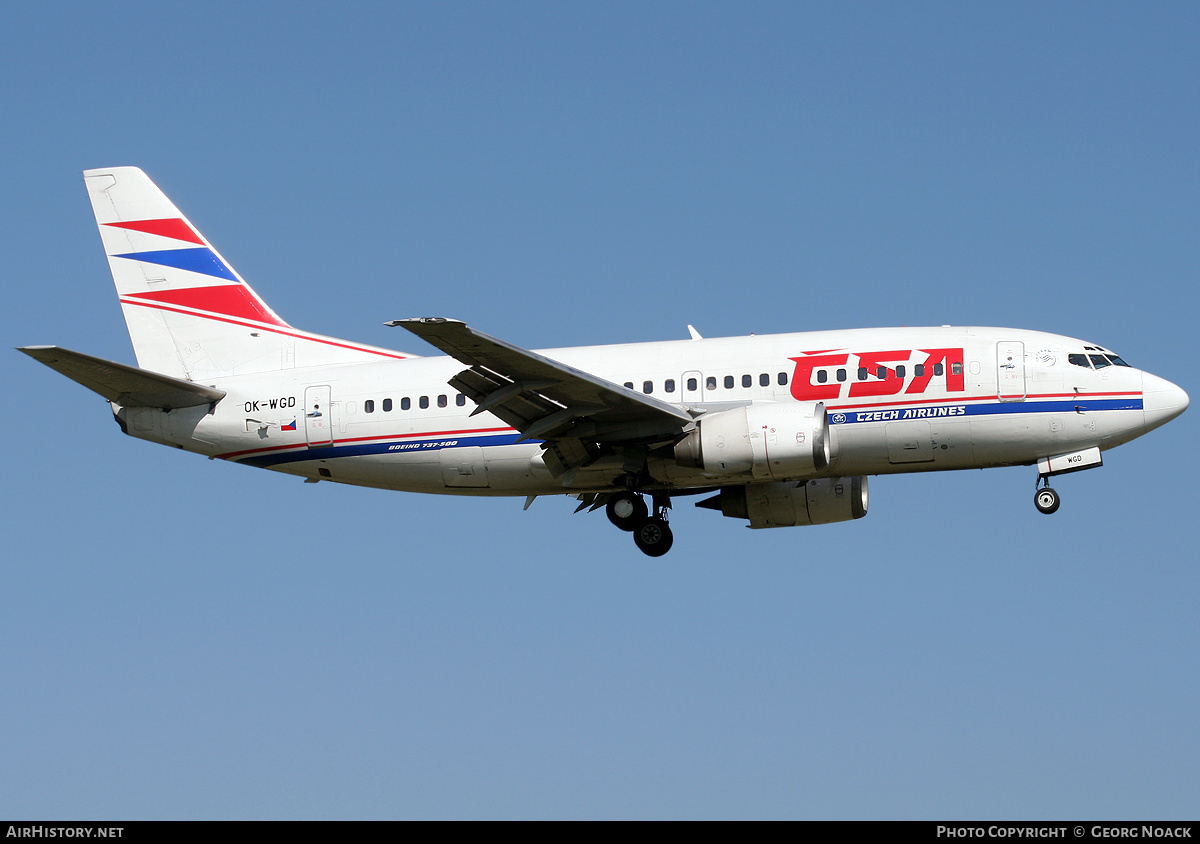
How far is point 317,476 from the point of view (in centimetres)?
3422

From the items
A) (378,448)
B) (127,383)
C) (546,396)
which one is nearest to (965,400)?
(546,396)

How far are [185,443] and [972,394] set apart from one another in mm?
18327

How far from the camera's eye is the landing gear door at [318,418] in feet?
111

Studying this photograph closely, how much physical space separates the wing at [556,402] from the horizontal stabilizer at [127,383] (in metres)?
8.00

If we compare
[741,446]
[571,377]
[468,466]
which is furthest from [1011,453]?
[468,466]

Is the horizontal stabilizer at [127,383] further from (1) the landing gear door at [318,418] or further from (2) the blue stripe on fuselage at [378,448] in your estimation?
(1) the landing gear door at [318,418]

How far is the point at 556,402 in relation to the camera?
3056 centimetres

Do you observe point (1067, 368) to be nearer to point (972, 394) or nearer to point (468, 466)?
point (972, 394)

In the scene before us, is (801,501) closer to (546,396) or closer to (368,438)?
(546,396)

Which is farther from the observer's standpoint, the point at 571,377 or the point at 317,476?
the point at 317,476

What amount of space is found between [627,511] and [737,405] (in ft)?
12.9

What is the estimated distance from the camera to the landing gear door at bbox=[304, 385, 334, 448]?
33.7 metres
